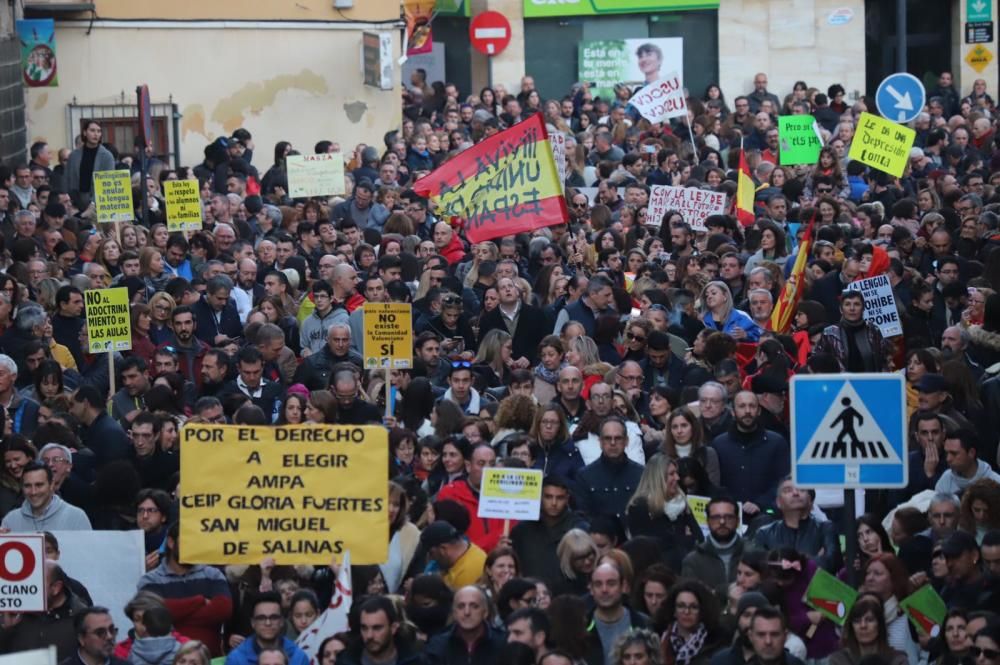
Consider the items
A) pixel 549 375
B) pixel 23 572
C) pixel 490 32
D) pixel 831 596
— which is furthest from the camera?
pixel 490 32

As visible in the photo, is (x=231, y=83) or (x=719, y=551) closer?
(x=719, y=551)

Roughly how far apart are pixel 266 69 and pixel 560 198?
1416cm

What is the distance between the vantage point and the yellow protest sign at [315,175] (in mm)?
23422

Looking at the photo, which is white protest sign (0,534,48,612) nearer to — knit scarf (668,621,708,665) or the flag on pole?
the flag on pole

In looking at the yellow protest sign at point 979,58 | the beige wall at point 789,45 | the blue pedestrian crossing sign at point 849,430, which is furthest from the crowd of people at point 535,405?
the yellow protest sign at point 979,58

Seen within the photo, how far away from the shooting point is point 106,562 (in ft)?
38.8

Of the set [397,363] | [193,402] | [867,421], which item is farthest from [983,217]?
[867,421]

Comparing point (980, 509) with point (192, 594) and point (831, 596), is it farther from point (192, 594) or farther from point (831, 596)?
point (192, 594)

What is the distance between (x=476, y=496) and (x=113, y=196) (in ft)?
28.6

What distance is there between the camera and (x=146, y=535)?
12172 mm

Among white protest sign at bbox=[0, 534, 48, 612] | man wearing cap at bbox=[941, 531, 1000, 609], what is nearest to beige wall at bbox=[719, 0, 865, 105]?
man wearing cap at bbox=[941, 531, 1000, 609]

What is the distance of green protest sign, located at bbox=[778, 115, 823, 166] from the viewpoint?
26.0 m

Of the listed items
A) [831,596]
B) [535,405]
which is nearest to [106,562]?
[535,405]

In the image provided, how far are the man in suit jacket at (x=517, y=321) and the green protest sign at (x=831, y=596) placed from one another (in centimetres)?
672
